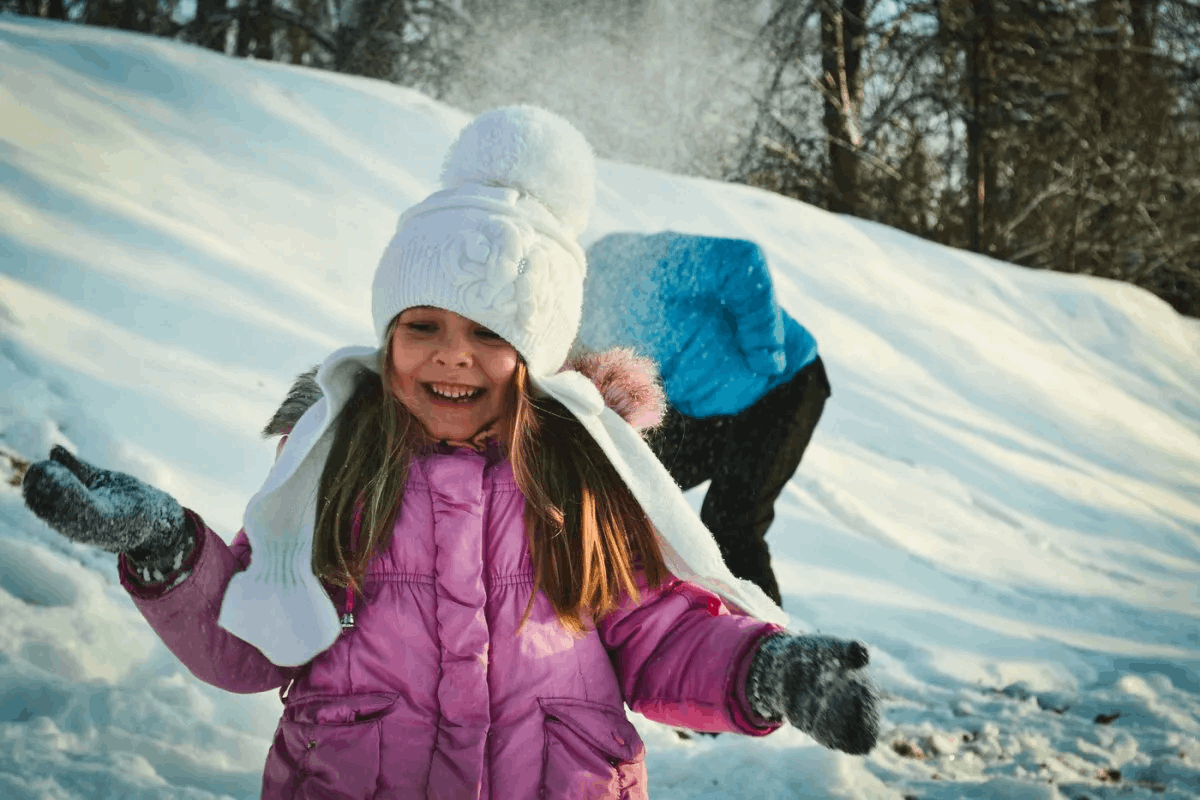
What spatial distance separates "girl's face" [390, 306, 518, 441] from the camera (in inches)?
59.2

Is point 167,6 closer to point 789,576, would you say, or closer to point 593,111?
point 593,111

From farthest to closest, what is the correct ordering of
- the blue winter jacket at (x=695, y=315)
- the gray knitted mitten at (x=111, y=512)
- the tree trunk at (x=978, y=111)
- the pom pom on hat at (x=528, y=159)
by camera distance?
1. the tree trunk at (x=978, y=111)
2. the blue winter jacket at (x=695, y=315)
3. the pom pom on hat at (x=528, y=159)
4. the gray knitted mitten at (x=111, y=512)

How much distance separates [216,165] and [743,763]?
4.03 metres

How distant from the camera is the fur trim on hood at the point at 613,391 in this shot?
5.34 ft

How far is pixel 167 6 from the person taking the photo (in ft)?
35.6

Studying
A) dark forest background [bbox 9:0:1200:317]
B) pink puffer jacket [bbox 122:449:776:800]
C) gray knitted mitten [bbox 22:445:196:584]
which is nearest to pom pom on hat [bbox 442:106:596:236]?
pink puffer jacket [bbox 122:449:776:800]

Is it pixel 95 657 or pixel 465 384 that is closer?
pixel 465 384

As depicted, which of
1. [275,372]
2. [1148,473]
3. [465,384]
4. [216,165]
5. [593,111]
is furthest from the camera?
[593,111]

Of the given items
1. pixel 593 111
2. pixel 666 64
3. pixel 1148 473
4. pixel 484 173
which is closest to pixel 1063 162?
pixel 666 64

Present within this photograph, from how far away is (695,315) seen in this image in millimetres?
2553

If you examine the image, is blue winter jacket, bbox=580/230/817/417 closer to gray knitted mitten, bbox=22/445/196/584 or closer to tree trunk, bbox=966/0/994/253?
gray knitted mitten, bbox=22/445/196/584

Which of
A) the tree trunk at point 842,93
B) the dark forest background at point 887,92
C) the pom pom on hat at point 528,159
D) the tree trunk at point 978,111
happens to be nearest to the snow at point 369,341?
the pom pom on hat at point 528,159

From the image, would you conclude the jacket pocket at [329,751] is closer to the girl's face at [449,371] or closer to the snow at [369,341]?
the girl's face at [449,371]

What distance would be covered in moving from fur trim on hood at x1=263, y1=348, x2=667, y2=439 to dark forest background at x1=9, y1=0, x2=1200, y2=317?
9.20 metres
